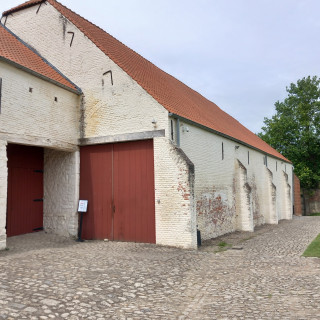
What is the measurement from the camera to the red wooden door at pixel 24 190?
401 inches

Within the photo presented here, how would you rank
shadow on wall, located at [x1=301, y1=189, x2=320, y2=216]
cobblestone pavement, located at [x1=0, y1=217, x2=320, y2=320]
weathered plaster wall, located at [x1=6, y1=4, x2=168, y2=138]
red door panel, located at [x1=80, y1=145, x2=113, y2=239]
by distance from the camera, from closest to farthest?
cobblestone pavement, located at [x1=0, y1=217, x2=320, y2=320] < weathered plaster wall, located at [x1=6, y1=4, x2=168, y2=138] < red door panel, located at [x1=80, y1=145, x2=113, y2=239] < shadow on wall, located at [x1=301, y1=189, x2=320, y2=216]

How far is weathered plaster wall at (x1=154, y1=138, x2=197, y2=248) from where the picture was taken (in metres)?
9.38

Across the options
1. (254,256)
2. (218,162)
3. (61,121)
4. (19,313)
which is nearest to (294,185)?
(218,162)

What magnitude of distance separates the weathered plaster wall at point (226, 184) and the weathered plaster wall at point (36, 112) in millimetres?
4068

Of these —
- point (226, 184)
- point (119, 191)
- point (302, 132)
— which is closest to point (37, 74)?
point (119, 191)

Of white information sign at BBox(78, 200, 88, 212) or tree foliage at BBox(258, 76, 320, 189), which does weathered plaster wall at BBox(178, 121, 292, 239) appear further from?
tree foliage at BBox(258, 76, 320, 189)

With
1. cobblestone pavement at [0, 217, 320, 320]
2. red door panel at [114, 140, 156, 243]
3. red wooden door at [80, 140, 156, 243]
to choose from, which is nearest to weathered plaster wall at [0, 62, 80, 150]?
red wooden door at [80, 140, 156, 243]

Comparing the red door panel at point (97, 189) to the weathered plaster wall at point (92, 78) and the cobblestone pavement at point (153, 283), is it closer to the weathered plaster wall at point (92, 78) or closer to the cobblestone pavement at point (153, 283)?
the weathered plaster wall at point (92, 78)

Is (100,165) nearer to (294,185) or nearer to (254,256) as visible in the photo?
(254,256)

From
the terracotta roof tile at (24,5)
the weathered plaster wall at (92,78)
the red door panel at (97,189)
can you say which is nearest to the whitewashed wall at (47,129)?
the red door panel at (97,189)

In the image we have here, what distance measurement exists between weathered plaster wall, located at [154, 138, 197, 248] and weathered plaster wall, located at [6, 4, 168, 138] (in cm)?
96

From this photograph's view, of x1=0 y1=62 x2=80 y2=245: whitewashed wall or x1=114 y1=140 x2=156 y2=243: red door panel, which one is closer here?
x1=0 y1=62 x2=80 y2=245: whitewashed wall

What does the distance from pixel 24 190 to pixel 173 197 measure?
5.24 m

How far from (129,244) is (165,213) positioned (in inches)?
61.2
